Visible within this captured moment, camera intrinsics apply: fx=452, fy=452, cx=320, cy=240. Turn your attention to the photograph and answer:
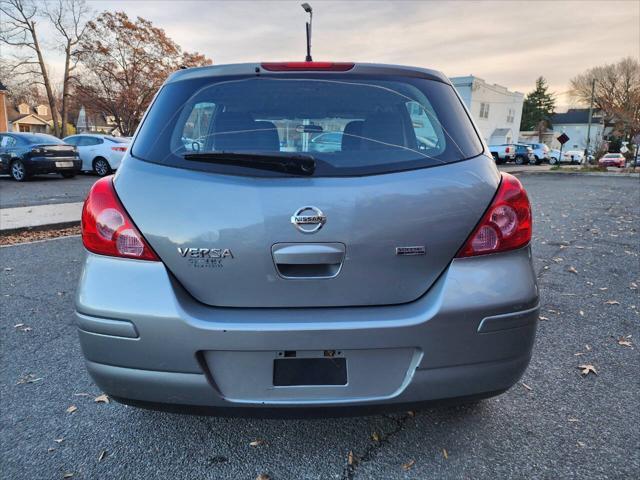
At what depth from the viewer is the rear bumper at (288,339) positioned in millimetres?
1606

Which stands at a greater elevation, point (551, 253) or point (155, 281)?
point (155, 281)

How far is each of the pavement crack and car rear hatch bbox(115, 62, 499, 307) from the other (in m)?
0.79

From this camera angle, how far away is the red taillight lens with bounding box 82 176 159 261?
1.69 meters

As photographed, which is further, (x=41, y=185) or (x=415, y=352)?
(x=41, y=185)

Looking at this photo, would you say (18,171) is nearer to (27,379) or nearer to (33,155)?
(33,155)

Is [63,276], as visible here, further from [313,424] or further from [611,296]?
[611,296]

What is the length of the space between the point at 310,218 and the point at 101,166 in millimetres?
16258

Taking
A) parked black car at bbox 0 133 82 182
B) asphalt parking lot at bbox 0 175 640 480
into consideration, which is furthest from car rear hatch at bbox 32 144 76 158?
asphalt parking lot at bbox 0 175 640 480

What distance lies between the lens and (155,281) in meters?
1.65

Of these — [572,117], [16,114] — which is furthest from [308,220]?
[572,117]

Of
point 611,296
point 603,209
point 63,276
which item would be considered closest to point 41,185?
point 63,276

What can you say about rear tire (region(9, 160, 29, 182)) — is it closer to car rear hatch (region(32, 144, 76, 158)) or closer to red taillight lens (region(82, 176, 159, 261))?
car rear hatch (region(32, 144, 76, 158))

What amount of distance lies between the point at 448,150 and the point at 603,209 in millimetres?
11000

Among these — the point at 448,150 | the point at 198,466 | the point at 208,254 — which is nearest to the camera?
the point at 208,254
